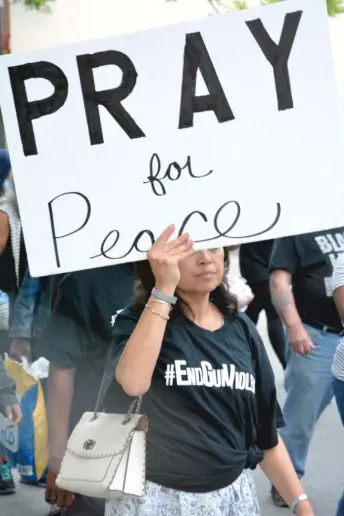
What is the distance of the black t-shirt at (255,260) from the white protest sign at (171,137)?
122 inches

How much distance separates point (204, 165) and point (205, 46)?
263 millimetres

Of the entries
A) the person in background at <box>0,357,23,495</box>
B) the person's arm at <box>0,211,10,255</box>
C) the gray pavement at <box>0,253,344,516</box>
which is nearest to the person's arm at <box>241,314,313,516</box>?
the person's arm at <box>0,211,10,255</box>

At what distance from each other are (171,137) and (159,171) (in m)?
0.08

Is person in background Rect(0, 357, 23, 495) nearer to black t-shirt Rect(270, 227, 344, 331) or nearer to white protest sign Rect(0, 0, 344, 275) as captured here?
black t-shirt Rect(270, 227, 344, 331)

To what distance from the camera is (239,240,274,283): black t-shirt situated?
5.37 metres

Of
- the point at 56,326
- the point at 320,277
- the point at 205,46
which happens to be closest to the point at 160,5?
the point at 320,277

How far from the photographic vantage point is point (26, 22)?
8688mm

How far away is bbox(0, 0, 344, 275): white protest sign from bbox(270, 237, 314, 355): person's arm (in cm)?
200

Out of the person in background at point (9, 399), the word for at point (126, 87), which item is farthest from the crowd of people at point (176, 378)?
the person in background at point (9, 399)

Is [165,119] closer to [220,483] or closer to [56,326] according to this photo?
[220,483]

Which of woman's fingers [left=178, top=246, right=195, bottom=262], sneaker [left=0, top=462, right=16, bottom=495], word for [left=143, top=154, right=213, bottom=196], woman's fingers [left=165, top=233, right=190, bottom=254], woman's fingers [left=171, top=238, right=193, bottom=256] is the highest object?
word for [left=143, top=154, right=213, bottom=196]

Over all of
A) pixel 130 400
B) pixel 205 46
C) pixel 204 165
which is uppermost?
pixel 205 46

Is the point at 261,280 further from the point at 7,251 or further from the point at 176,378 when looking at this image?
the point at 176,378

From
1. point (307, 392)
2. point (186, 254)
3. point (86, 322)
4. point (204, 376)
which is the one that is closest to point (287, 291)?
point (307, 392)
